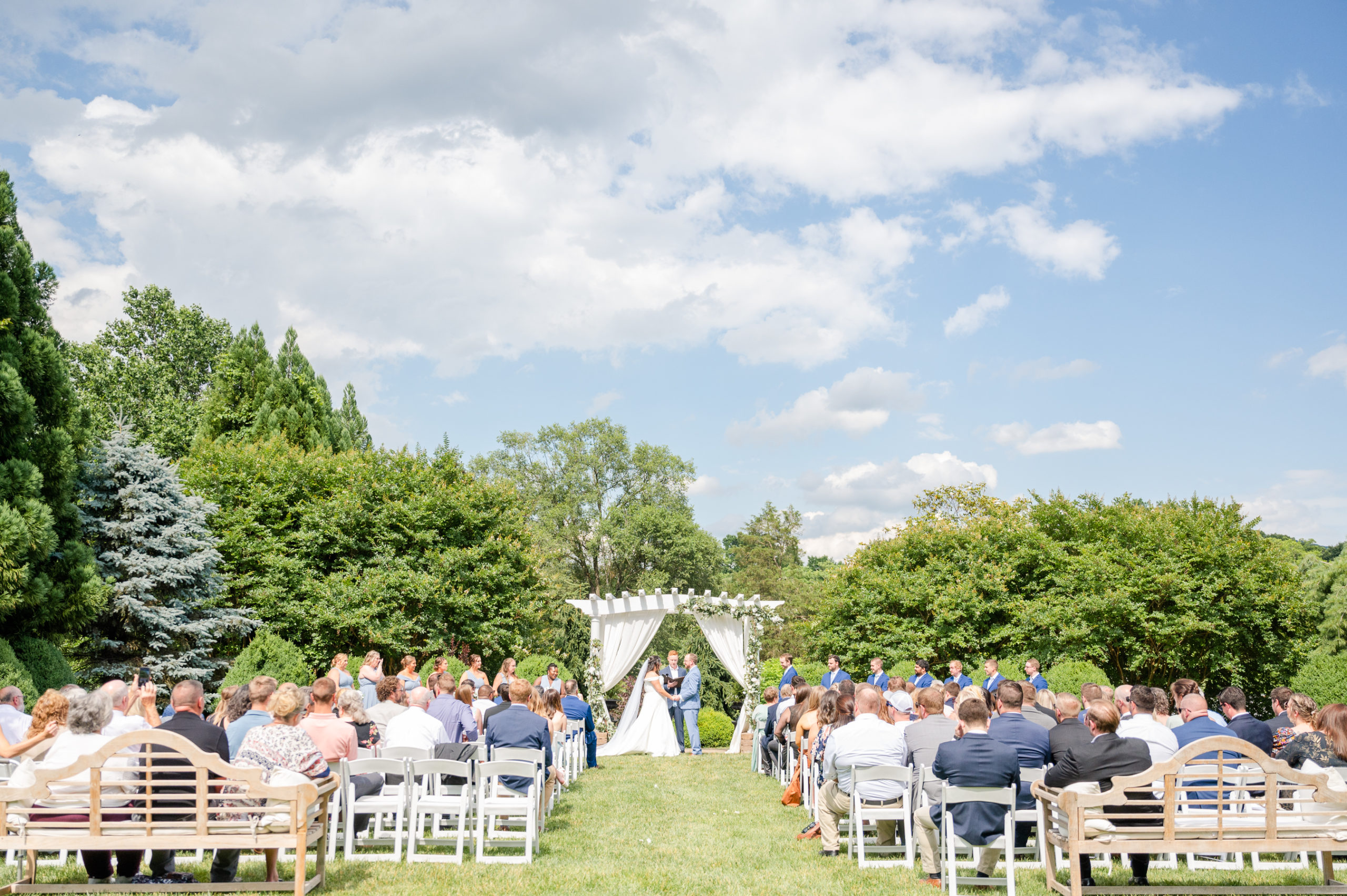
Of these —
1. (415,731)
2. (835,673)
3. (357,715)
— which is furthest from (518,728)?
(835,673)

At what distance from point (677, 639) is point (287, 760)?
19567 millimetres

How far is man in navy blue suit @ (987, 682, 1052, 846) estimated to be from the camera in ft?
22.4

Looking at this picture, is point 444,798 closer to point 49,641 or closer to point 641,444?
point 49,641

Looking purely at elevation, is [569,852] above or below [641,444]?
below

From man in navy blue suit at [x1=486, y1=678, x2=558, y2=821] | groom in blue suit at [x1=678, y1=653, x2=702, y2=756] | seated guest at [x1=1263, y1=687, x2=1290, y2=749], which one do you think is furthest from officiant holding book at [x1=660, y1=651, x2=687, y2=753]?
seated guest at [x1=1263, y1=687, x2=1290, y2=749]

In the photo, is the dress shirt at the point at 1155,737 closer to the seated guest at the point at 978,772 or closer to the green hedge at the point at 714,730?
the seated guest at the point at 978,772

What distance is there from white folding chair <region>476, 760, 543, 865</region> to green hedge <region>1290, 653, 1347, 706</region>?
40.7 feet

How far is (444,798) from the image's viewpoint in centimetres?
717

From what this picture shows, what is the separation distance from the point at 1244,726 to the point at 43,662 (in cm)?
1372

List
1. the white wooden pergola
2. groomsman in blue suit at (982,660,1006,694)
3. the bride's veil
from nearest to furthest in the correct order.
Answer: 1. groomsman in blue suit at (982,660,1006,694)
2. the bride's veil
3. the white wooden pergola

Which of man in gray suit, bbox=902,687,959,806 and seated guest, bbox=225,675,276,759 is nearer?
seated guest, bbox=225,675,276,759

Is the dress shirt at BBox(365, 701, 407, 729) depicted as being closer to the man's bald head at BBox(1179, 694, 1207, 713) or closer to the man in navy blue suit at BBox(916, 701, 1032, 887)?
the man in navy blue suit at BBox(916, 701, 1032, 887)

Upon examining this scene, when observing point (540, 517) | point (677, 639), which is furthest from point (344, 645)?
point (540, 517)

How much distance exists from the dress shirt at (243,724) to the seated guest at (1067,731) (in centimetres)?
569
